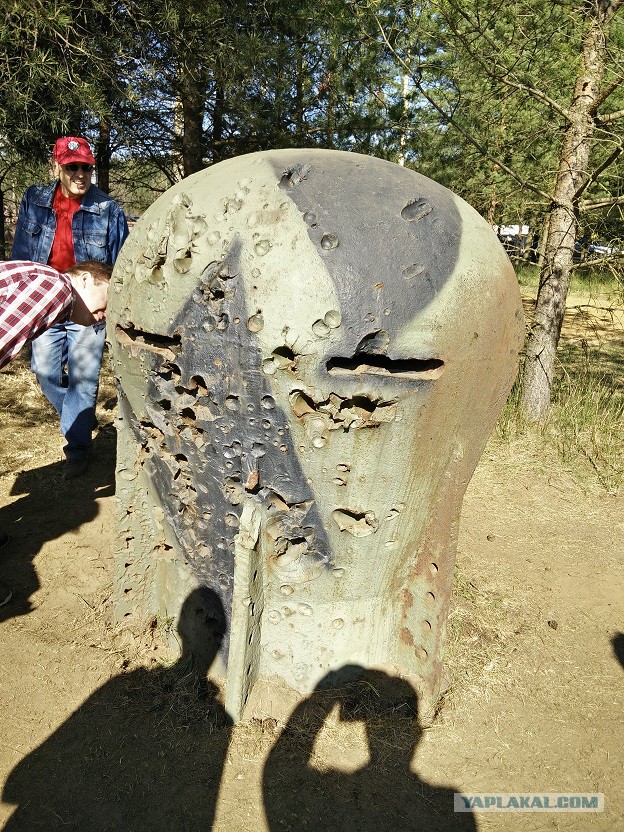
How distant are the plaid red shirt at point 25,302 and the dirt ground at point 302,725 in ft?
4.14

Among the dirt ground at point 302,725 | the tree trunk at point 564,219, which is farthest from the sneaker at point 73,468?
the tree trunk at point 564,219

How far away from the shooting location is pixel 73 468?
14.0ft

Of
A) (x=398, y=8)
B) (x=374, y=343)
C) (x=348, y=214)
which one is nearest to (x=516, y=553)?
(x=374, y=343)

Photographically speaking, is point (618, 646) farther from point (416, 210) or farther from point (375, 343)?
point (416, 210)

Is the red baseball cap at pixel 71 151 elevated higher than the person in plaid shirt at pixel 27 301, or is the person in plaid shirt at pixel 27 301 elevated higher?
the red baseball cap at pixel 71 151

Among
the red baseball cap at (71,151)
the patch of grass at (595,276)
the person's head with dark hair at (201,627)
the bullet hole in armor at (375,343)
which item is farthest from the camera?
the patch of grass at (595,276)

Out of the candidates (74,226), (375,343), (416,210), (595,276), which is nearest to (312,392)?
(375,343)

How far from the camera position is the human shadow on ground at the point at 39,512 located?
128 inches

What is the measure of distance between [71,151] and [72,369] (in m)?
1.22

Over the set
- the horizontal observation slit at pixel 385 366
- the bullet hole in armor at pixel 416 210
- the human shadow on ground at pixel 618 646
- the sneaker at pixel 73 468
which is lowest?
the human shadow on ground at pixel 618 646

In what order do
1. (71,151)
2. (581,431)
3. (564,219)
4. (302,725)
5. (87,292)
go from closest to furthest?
1. (302,725)
2. (87,292)
3. (71,151)
4. (564,219)
5. (581,431)

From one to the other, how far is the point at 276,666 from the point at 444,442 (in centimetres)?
108

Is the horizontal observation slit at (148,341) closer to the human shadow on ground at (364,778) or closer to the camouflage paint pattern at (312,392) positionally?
the camouflage paint pattern at (312,392)

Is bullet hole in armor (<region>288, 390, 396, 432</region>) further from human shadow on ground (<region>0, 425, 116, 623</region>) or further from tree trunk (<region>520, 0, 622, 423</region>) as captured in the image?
tree trunk (<region>520, 0, 622, 423</region>)
